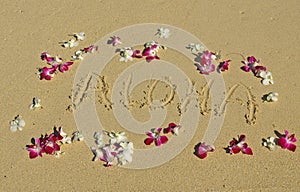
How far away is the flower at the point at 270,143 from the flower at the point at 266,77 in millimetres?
641

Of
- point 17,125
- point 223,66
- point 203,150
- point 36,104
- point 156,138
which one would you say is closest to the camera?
point 203,150

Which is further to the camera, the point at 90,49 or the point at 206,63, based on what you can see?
the point at 90,49

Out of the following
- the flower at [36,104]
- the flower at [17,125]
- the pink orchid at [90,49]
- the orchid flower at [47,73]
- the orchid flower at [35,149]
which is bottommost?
the orchid flower at [35,149]

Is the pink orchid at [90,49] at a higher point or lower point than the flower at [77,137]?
higher

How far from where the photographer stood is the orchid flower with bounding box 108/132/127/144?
357 cm

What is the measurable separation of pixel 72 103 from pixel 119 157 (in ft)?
2.57

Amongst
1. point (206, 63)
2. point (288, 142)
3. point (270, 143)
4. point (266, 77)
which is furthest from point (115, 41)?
point (288, 142)

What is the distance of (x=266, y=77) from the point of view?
156 inches

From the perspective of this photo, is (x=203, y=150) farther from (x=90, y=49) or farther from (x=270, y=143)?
(x=90, y=49)

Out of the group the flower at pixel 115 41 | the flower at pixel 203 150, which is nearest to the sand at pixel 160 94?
the flower at pixel 203 150

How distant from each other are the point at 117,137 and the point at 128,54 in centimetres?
101

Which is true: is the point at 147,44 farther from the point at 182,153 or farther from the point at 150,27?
the point at 182,153

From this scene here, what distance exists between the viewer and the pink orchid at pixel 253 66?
4.03 meters

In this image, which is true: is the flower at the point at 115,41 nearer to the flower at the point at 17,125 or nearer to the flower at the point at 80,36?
the flower at the point at 80,36
